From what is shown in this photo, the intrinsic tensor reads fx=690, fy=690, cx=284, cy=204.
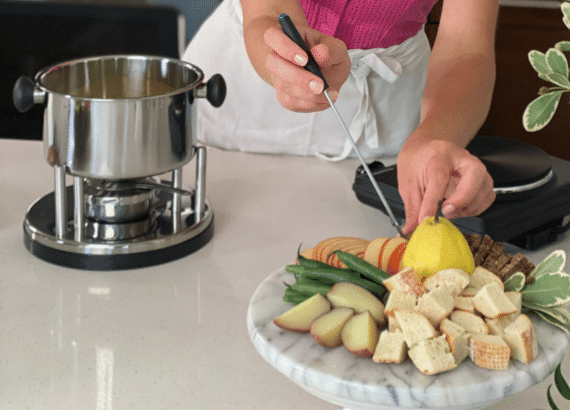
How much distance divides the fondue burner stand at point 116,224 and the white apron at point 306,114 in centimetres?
49

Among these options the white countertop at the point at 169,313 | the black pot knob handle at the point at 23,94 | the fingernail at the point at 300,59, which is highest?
the fingernail at the point at 300,59

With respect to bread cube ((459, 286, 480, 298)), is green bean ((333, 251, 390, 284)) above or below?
below

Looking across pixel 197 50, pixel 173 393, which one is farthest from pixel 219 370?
pixel 197 50

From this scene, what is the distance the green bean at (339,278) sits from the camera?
0.74m

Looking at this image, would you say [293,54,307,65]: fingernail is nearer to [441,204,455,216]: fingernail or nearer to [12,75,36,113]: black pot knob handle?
[441,204,455,216]: fingernail

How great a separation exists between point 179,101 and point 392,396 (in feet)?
2.06

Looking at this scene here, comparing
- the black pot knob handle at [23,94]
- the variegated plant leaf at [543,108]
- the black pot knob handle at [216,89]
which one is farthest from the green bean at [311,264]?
the black pot knob handle at [23,94]

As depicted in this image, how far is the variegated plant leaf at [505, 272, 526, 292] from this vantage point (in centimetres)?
75

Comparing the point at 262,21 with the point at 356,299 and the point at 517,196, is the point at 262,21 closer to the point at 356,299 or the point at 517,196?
the point at 517,196

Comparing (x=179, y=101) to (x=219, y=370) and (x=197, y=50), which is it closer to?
(x=219, y=370)

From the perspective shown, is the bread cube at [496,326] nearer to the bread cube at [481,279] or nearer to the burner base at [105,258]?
the bread cube at [481,279]

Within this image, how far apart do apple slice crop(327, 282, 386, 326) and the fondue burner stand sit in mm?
450

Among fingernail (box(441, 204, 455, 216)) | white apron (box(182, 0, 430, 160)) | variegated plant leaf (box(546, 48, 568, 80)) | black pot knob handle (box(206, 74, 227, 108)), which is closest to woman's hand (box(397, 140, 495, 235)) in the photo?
fingernail (box(441, 204, 455, 216))

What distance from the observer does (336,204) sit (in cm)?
133
